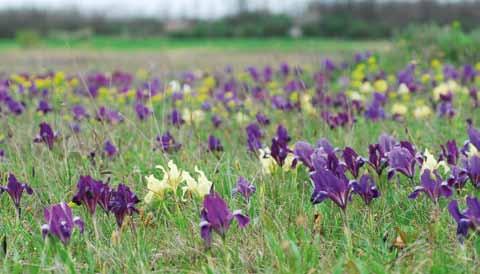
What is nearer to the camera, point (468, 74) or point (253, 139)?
point (253, 139)

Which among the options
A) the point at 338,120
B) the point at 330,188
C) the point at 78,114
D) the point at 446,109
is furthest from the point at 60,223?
the point at 446,109

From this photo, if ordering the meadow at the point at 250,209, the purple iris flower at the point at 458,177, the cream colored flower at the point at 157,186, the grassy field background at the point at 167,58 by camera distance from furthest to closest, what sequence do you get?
1. the grassy field background at the point at 167,58
2. the cream colored flower at the point at 157,186
3. the purple iris flower at the point at 458,177
4. the meadow at the point at 250,209

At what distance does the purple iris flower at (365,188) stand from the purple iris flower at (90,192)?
3.08ft

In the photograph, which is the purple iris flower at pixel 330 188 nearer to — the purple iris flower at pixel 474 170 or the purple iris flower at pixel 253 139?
the purple iris flower at pixel 474 170

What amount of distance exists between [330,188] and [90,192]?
89 cm

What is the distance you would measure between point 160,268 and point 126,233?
0.88ft

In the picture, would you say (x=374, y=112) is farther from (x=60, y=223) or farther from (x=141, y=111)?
(x=60, y=223)

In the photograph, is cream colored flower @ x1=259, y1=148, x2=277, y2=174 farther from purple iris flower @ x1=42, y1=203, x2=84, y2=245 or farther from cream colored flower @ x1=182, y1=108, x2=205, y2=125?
cream colored flower @ x1=182, y1=108, x2=205, y2=125

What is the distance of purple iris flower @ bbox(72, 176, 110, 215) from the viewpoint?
106 inches

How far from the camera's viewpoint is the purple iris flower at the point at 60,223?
8.11 ft

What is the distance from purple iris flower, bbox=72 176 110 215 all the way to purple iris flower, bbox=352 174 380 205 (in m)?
0.94

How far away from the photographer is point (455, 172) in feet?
9.12

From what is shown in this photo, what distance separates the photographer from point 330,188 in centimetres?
262

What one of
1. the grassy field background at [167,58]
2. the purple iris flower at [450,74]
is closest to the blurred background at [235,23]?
the grassy field background at [167,58]
